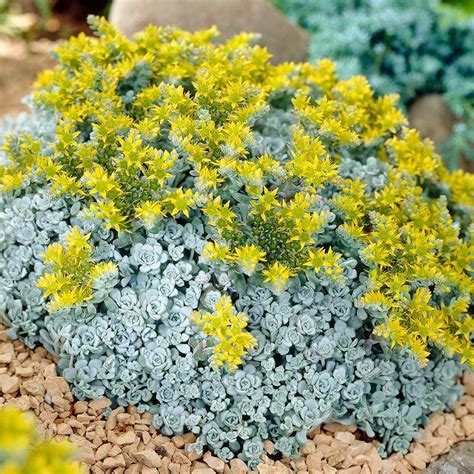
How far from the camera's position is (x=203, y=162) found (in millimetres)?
2227

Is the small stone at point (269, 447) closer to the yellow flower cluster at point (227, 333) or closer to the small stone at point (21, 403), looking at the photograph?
the yellow flower cluster at point (227, 333)

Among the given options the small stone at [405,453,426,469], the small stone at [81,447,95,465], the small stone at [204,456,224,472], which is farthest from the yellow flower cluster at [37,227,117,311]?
the small stone at [405,453,426,469]

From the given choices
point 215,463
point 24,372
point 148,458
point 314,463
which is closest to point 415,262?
point 314,463

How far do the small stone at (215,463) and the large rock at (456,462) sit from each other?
0.65 m

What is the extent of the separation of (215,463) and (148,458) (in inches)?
7.9

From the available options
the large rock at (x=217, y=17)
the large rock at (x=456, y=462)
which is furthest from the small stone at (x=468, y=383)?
the large rock at (x=217, y=17)

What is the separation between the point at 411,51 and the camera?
14.6ft

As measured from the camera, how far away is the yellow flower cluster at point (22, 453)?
A: 1191 millimetres

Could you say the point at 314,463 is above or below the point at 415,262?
below

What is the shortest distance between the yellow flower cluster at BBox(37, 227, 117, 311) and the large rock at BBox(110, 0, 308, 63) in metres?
2.11

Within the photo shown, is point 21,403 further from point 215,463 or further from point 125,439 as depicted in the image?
point 215,463

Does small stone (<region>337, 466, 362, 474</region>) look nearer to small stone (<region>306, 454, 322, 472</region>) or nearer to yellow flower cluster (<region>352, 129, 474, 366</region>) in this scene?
small stone (<region>306, 454, 322, 472</region>)

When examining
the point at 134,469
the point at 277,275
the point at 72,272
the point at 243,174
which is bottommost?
the point at 134,469

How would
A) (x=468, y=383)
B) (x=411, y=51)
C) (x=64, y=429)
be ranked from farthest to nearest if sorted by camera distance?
(x=411, y=51), (x=468, y=383), (x=64, y=429)
